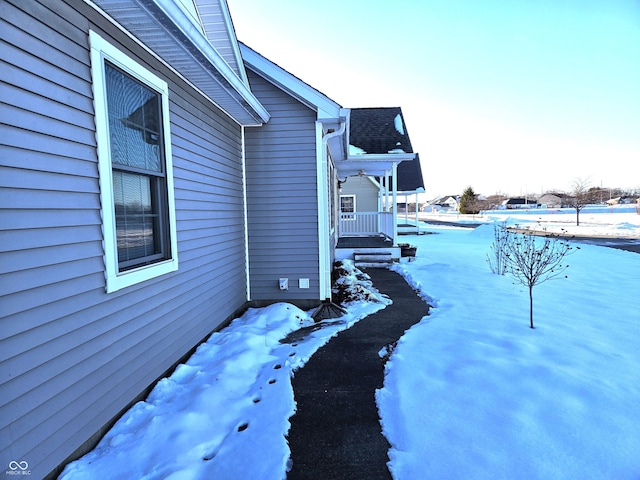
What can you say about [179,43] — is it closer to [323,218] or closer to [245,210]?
[245,210]

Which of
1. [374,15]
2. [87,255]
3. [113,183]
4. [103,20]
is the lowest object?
[87,255]

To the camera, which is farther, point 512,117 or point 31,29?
point 512,117

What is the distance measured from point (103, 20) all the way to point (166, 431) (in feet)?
9.65

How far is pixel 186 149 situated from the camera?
3500 mm

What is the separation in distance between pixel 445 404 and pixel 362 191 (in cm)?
1319

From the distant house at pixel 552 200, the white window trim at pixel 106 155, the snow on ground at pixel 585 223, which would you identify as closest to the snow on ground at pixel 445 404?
the white window trim at pixel 106 155

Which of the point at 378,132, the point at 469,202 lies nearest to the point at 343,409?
the point at 378,132

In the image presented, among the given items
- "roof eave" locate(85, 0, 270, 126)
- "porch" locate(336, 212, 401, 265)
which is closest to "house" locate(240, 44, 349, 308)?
"roof eave" locate(85, 0, 270, 126)

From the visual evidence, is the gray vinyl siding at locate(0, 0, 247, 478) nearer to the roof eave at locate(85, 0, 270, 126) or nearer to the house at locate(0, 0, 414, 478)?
the house at locate(0, 0, 414, 478)

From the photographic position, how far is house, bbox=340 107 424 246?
897 cm

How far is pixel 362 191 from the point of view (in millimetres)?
15195

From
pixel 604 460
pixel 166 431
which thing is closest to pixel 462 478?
pixel 604 460

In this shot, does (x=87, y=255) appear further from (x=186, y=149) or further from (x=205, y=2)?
(x=205, y=2)

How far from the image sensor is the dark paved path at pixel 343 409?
2.03m
